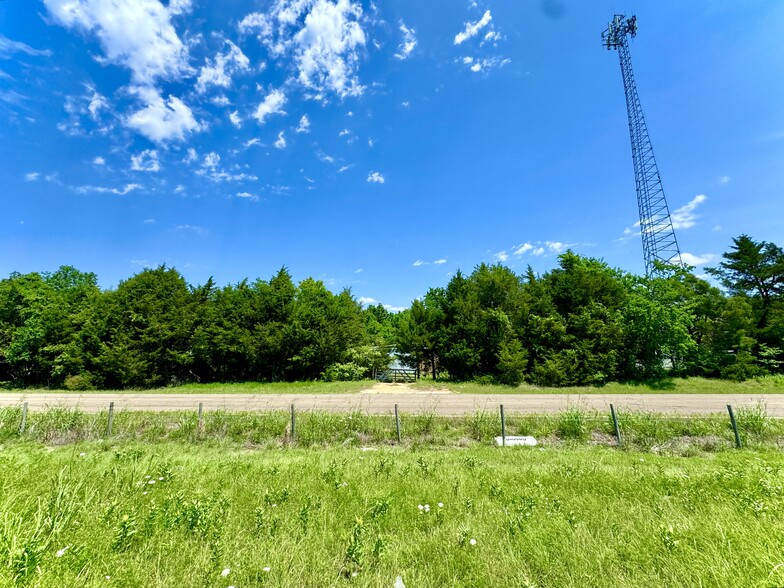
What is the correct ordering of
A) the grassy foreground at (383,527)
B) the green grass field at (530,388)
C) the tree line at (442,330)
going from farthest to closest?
the tree line at (442,330)
the green grass field at (530,388)
the grassy foreground at (383,527)

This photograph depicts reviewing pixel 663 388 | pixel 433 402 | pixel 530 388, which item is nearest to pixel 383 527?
pixel 433 402

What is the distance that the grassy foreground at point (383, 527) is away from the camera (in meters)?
3.01

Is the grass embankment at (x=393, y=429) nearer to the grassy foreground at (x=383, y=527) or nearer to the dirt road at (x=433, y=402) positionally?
the dirt road at (x=433, y=402)

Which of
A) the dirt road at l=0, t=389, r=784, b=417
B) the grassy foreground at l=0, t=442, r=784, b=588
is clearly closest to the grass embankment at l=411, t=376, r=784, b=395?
the dirt road at l=0, t=389, r=784, b=417

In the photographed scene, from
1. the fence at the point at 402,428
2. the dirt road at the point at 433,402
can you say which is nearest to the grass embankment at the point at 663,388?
the dirt road at the point at 433,402

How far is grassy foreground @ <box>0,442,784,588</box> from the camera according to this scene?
9.86 ft

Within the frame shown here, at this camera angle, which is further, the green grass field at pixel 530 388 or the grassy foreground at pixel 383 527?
the green grass field at pixel 530 388

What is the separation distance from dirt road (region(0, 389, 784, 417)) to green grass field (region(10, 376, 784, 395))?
1316mm

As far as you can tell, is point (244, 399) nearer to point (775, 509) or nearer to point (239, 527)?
point (239, 527)

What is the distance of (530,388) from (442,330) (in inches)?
297

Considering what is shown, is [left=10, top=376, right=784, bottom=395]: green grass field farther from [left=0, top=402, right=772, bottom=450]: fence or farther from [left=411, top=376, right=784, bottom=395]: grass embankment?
[left=0, top=402, right=772, bottom=450]: fence

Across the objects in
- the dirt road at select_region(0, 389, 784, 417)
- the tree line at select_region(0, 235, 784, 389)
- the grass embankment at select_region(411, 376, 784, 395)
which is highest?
the tree line at select_region(0, 235, 784, 389)

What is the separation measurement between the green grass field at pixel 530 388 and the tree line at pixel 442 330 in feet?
3.64

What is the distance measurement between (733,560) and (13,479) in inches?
342
